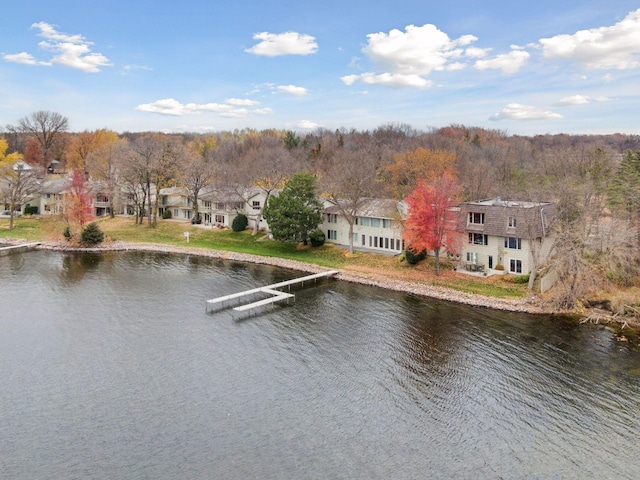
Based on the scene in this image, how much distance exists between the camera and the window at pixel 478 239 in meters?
49.5

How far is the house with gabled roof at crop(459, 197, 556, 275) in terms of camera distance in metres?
45.4

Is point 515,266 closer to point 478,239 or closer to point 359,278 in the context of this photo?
point 478,239

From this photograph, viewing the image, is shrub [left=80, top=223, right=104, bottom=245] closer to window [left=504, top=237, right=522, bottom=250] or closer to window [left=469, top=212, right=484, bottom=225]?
window [left=469, top=212, right=484, bottom=225]

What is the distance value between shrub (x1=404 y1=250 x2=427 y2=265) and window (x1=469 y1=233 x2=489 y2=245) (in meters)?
5.16

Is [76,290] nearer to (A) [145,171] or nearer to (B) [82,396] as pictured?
(B) [82,396]

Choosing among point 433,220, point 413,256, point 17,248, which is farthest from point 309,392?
point 17,248

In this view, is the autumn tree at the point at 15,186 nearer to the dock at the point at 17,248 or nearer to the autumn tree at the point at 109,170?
the autumn tree at the point at 109,170

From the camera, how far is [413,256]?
51.7 metres

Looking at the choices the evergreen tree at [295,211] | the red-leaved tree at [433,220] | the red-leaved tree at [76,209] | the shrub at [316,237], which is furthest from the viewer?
A: the red-leaved tree at [76,209]

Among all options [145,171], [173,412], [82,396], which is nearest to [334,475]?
[173,412]

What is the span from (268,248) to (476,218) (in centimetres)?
2681

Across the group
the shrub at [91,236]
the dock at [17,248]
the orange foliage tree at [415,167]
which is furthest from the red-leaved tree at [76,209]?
the orange foliage tree at [415,167]

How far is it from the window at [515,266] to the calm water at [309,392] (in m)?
9.88

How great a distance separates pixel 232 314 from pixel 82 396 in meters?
15.0
